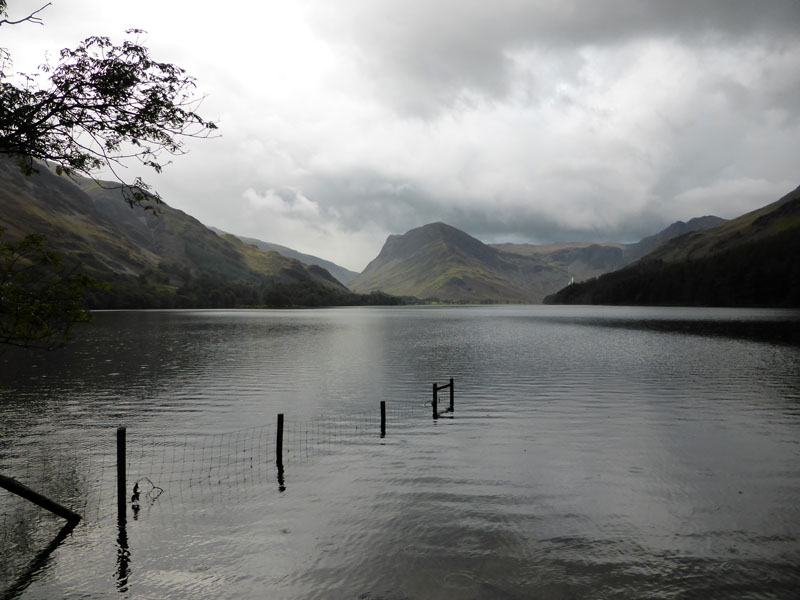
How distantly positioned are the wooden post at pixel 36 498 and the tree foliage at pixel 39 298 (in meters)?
5.59

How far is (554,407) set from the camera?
4331 centimetres

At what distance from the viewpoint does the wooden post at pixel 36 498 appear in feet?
54.4

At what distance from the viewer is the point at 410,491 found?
76.1 feet

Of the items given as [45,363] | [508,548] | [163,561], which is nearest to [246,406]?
[163,561]

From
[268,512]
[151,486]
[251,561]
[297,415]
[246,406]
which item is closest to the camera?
[251,561]

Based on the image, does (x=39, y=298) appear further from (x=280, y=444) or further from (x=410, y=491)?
(x=410, y=491)

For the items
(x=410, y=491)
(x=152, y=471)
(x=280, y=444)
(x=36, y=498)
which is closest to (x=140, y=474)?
(x=152, y=471)

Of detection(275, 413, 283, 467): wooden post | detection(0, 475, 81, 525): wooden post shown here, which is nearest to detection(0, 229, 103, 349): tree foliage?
detection(0, 475, 81, 525): wooden post

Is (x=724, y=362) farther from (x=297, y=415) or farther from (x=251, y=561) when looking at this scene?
(x=251, y=561)

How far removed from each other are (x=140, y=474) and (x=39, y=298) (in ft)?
51.1

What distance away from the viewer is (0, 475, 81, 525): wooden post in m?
16.6

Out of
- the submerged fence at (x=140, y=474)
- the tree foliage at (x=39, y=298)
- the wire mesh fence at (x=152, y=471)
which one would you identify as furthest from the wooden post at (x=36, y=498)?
the tree foliage at (x=39, y=298)

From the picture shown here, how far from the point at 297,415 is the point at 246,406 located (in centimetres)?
633

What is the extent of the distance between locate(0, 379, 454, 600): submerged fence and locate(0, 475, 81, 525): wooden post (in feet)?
0.13
